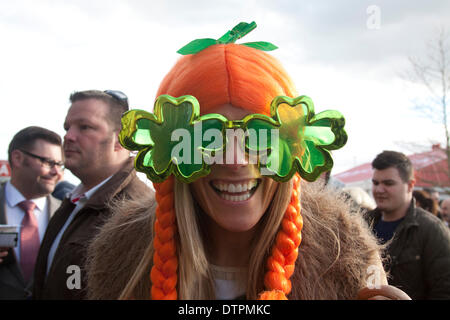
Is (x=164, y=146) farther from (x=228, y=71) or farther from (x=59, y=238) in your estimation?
(x=59, y=238)

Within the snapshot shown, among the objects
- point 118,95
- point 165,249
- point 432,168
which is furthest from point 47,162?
point 432,168

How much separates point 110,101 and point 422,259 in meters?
2.28

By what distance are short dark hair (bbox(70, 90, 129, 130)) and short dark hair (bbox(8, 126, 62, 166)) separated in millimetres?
668

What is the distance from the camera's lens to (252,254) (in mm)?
1377

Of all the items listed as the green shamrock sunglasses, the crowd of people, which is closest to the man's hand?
the crowd of people

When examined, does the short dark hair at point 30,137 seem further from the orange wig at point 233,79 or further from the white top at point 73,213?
the orange wig at point 233,79

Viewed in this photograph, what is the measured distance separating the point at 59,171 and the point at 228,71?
7.68ft

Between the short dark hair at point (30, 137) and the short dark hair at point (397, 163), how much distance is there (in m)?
2.62

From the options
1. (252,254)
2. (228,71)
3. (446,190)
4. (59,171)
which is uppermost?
(228,71)

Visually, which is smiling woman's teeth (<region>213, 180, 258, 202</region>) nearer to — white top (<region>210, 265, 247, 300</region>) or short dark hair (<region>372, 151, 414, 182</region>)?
white top (<region>210, 265, 247, 300</region>)

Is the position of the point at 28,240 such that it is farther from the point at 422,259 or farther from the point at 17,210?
the point at 422,259

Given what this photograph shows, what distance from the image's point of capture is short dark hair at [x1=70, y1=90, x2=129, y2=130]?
8.02ft

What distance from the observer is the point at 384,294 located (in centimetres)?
107
